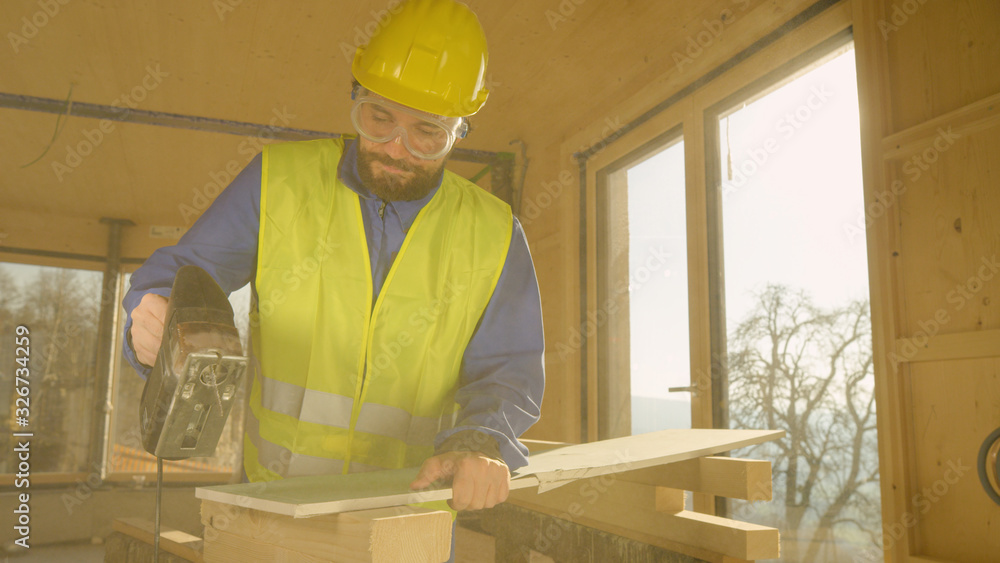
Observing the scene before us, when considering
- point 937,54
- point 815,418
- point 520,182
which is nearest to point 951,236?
point 937,54

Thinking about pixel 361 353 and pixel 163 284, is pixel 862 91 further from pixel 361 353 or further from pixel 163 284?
pixel 163 284

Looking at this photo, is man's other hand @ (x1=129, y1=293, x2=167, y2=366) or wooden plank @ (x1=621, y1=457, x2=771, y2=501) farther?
wooden plank @ (x1=621, y1=457, x2=771, y2=501)

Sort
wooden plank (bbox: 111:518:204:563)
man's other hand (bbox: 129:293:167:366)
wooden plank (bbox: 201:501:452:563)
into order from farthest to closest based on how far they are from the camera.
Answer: wooden plank (bbox: 111:518:204:563), man's other hand (bbox: 129:293:167:366), wooden plank (bbox: 201:501:452:563)

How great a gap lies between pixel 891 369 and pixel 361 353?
5.43 feet

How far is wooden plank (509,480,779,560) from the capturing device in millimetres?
1330

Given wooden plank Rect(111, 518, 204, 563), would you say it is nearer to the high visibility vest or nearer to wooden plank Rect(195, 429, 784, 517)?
the high visibility vest

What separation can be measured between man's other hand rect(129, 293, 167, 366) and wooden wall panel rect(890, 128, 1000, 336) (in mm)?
2031

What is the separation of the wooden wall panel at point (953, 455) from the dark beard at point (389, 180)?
161 centimetres

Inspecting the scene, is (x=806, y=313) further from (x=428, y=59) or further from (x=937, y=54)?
(x=428, y=59)

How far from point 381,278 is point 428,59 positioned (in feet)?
1.59

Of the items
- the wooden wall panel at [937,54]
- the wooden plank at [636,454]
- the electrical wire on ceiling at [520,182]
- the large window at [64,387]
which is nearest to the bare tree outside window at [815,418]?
the wooden wall panel at [937,54]

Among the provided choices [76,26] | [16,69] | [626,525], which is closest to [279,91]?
[76,26]

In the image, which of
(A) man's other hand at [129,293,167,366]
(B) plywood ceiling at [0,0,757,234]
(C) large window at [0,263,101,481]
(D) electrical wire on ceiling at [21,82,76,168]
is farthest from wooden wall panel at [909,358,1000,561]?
(C) large window at [0,263,101,481]

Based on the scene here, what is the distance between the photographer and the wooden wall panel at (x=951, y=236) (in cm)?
193
